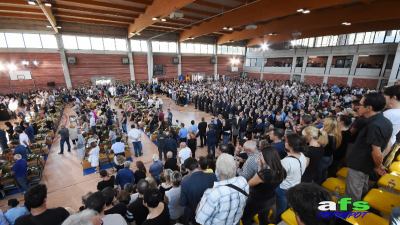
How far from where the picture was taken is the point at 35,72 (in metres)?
18.4

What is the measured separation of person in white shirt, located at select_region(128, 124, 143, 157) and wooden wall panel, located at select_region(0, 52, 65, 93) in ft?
55.2

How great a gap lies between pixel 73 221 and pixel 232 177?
149 centimetres

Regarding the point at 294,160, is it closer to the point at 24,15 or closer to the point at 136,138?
the point at 136,138

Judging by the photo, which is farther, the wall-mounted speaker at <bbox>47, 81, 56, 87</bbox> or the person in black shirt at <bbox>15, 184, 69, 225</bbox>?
the wall-mounted speaker at <bbox>47, 81, 56, 87</bbox>

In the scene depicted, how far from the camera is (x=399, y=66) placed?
53.0 feet

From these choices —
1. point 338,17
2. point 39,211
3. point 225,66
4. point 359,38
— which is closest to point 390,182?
point 39,211

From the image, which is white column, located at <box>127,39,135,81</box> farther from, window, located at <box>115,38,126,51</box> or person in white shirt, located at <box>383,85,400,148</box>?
person in white shirt, located at <box>383,85,400,148</box>

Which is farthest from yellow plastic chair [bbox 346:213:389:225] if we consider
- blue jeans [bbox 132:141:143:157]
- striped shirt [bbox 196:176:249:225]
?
blue jeans [bbox 132:141:143:157]

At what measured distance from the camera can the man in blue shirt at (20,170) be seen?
221 inches

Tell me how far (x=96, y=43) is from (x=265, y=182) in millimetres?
24116

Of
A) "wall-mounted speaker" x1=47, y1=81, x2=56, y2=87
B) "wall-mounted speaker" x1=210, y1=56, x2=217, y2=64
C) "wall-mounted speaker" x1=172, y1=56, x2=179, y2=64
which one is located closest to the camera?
"wall-mounted speaker" x1=47, y1=81, x2=56, y2=87

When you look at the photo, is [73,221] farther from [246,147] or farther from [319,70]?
[319,70]

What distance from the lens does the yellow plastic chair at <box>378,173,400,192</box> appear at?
2.76 meters

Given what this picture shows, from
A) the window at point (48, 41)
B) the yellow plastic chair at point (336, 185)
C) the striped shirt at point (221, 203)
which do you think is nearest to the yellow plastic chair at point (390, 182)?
the yellow plastic chair at point (336, 185)
